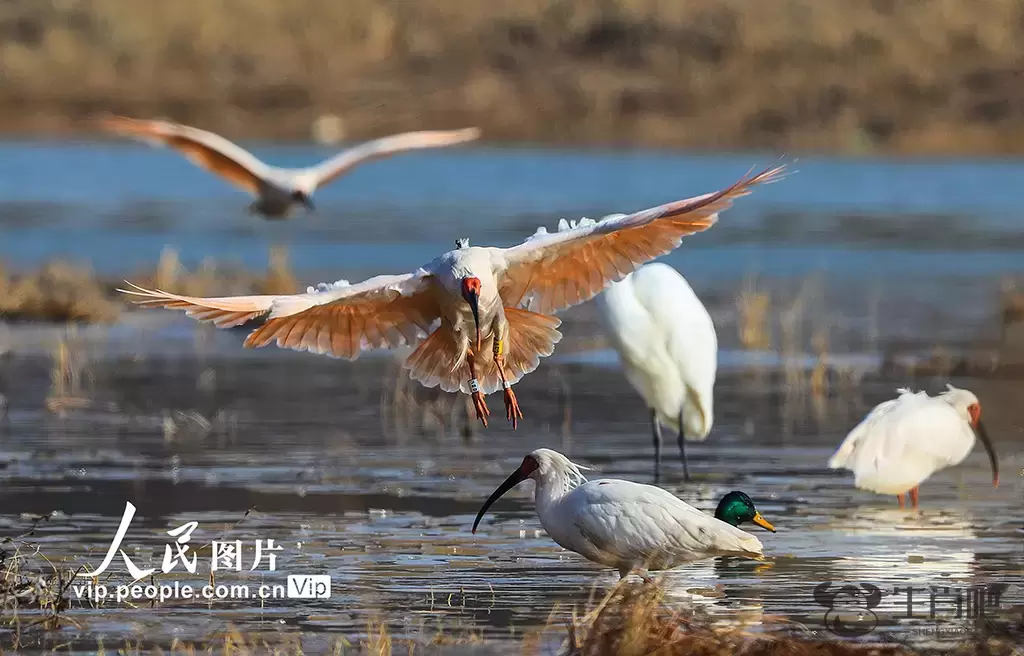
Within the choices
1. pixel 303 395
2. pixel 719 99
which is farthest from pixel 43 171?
pixel 303 395

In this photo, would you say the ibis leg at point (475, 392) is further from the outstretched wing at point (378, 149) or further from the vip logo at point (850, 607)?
the outstretched wing at point (378, 149)

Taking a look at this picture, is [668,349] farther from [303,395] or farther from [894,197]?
[894,197]

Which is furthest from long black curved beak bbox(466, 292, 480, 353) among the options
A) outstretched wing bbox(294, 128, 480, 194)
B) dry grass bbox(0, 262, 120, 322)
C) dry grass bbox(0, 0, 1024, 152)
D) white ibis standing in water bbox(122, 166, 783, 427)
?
dry grass bbox(0, 0, 1024, 152)

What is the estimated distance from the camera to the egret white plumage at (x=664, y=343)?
12898mm

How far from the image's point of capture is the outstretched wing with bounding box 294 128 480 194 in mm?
14686

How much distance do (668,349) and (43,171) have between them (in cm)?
3159

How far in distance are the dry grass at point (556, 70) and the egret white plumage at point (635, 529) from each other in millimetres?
31874

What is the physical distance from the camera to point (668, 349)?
13.0m

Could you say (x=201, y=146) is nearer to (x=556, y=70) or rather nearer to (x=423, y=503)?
(x=423, y=503)

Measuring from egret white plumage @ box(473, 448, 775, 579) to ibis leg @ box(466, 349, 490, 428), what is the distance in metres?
1.59

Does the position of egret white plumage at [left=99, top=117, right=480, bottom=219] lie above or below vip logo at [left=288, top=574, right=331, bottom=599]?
above

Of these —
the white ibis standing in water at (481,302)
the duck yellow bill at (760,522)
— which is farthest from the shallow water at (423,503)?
the white ibis standing in water at (481,302)

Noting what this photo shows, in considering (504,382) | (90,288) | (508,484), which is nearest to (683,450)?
(504,382)

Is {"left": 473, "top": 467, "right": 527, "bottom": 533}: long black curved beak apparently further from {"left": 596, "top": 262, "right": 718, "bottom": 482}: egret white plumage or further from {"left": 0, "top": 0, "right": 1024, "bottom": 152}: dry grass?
{"left": 0, "top": 0, "right": 1024, "bottom": 152}: dry grass
